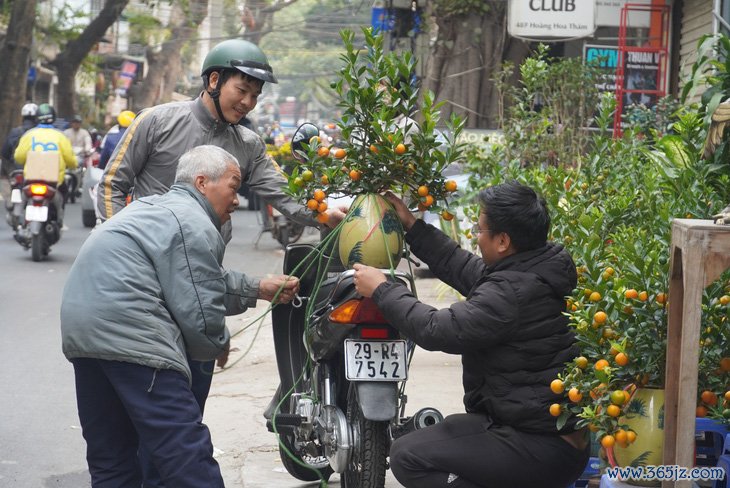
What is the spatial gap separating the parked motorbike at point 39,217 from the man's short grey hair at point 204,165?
30.2 feet

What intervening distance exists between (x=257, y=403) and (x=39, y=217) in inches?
268

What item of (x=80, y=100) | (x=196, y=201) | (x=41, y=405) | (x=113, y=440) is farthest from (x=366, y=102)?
(x=80, y=100)

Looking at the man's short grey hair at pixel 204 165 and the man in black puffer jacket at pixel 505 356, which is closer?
the man in black puffer jacket at pixel 505 356

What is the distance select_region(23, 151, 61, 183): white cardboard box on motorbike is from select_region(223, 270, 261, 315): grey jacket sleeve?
9017 millimetres

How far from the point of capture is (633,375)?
3.71 metres

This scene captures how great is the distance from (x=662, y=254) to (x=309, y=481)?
2.15m

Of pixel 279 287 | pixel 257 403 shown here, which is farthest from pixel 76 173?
pixel 279 287

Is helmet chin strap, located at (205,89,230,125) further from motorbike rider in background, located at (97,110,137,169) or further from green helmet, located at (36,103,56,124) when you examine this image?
green helmet, located at (36,103,56,124)

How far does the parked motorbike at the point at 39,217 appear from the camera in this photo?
501 inches

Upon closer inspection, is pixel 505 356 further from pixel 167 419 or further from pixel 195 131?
pixel 195 131

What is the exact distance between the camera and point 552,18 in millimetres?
10773

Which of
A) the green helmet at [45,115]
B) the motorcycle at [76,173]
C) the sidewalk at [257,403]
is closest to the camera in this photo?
the sidewalk at [257,403]

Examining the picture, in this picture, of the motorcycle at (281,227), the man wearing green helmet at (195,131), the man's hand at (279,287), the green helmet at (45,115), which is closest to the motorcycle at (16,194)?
the green helmet at (45,115)

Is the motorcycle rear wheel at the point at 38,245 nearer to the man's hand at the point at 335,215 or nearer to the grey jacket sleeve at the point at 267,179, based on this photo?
the grey jacket sleeve at the point at 267,179
